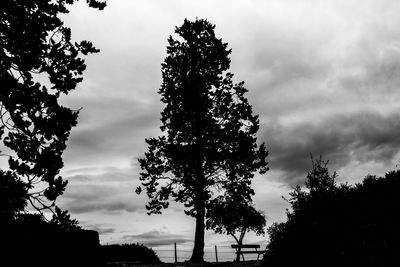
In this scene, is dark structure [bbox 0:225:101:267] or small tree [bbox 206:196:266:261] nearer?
dark structure [bbox 0:225:101:267]

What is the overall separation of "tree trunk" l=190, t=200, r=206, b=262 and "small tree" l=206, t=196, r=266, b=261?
2.12 ft

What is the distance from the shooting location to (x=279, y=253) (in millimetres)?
11570

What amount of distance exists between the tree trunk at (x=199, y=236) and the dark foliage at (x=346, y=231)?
11.6m

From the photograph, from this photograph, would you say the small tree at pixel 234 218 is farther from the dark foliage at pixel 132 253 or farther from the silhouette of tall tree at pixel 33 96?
the silhouette of tall tree at pixel 33 96

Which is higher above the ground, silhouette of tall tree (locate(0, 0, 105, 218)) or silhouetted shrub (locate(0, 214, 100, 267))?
silhouette of tall tree (locate(0, 0, 105, 218))

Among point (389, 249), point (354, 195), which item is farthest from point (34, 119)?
point (354, 195)

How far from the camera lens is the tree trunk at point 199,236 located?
2383 centimetres

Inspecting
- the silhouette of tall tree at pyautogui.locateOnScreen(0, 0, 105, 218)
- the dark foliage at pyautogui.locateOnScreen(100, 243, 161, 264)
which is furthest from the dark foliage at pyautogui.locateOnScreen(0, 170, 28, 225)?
the dark foliage at pyautogui.locateOnScreen(100, 243, 161, 264)

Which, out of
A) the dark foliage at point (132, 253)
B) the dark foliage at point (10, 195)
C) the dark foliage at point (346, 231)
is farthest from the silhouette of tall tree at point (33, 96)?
the dark foliage at point (132, 253)

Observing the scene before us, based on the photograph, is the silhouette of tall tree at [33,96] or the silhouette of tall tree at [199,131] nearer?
the silhouette of tall tree at [33,96]

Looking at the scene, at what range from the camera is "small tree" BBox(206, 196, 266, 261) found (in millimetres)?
25406

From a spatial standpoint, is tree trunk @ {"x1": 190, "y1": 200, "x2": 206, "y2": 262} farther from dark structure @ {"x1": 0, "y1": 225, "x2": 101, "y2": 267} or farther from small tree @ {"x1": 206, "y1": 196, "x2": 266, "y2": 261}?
dark structure @ {"x1": 0, "y1": 225, "x2": 101, "y2": 267}

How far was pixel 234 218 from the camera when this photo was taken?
3200cm

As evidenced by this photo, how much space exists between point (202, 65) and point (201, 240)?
11.9 meters
